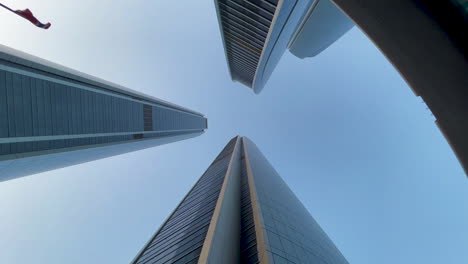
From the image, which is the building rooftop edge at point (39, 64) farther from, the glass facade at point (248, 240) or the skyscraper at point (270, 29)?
the glass facade at point (248, 240)

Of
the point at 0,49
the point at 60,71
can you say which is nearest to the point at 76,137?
the point at 60,71

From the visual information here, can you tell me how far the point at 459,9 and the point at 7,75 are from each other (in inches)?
1874

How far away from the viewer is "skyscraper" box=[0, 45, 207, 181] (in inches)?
1454

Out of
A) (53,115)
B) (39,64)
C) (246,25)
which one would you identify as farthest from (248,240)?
(53,115)

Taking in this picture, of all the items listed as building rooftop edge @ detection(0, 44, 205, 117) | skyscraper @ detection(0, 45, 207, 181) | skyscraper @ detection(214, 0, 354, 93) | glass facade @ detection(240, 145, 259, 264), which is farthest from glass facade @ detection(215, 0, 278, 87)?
skyscraper @ detection(0, 45, 207, 181)

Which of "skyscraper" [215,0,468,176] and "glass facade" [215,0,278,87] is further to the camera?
"glass facade" [215,0,278,87]

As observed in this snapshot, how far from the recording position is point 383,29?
5648 mm

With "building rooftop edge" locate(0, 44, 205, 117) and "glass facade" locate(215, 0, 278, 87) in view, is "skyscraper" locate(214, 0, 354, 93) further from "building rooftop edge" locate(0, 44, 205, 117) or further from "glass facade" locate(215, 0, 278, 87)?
"building rooftop edge" locate(0, 44, 205, 117)

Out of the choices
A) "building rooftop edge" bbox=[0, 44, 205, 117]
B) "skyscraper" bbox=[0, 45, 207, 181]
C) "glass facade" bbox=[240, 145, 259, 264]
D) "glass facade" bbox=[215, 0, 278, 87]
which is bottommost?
"glass facade" bbox=[240, 145, 259, 264]

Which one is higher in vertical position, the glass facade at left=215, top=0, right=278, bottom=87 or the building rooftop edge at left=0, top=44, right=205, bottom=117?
the glass facade at left=215, top=0, right=278, bottom=87

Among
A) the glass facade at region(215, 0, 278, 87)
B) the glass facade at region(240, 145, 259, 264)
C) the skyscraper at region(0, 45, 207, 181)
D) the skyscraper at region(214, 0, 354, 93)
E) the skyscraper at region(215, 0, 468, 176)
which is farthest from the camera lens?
the glass facade at region(215, 0, 278, 87)

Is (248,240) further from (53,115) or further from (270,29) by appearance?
(53,115)

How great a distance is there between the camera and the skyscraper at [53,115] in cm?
3694

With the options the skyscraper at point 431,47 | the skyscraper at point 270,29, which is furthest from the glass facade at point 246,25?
the skyscraper at point 431,47
